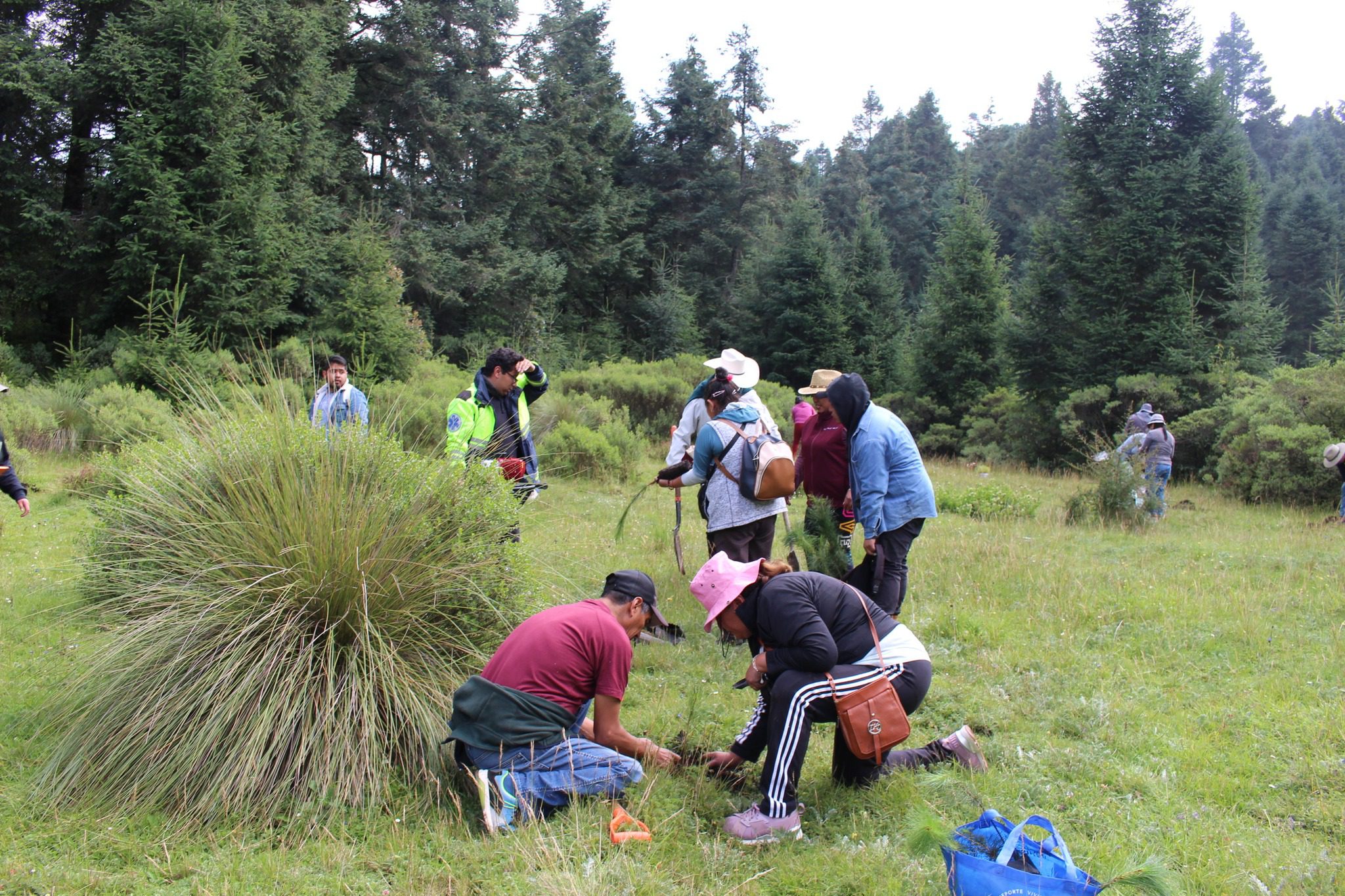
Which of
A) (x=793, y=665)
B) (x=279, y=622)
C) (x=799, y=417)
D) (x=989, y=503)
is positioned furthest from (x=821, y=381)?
(x=989, y=503)

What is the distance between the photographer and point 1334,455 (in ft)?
37.4

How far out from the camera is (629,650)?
3949mm

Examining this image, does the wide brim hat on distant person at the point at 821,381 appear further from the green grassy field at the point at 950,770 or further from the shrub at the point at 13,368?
the shrub at the point at 13,368

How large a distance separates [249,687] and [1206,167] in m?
25.5

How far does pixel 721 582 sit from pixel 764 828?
100cm

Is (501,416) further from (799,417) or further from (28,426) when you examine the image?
(28,426)

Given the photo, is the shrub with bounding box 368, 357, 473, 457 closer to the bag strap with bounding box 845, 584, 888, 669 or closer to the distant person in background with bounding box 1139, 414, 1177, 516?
the bag strap with bounding box 845, 584, 888, 669

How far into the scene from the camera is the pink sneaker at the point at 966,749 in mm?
4363

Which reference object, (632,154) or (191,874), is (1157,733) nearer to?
(191,874)

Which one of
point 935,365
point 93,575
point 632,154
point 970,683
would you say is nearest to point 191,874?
point 93,575

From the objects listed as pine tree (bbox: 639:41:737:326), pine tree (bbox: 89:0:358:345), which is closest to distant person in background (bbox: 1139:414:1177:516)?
pine tree (bbox: 89:0:358:345)

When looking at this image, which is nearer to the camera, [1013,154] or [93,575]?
[93,575]

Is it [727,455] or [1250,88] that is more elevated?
[1250,88]

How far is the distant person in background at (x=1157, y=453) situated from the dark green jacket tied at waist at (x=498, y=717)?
10924 mm
